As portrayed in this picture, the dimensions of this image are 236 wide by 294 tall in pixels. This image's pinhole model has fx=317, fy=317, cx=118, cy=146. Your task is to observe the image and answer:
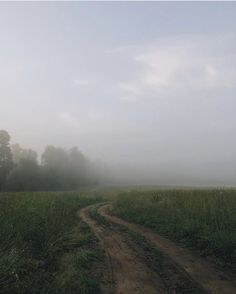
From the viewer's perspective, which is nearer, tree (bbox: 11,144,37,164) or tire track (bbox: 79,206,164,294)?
tire track (bbox: 79,206,164,294)

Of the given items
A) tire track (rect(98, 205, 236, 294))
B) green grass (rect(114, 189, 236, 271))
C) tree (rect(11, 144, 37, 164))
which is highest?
tree (rect(11, 144, 37, 164))

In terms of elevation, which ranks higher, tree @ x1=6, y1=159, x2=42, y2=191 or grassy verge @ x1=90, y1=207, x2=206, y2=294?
tree @ x1=6, y1=159, x2=42, y2=191

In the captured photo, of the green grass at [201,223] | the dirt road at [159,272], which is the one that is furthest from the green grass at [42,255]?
the green grass at [201,223]

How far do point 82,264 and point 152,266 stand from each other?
1.89m

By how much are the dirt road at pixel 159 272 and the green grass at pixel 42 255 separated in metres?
0.52

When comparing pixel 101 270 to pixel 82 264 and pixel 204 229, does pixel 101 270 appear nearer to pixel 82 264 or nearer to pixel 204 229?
pixel 82 264

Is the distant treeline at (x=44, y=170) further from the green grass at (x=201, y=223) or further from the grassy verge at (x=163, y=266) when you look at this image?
the grassy verge at (x=163, y=266)

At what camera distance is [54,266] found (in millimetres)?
8812

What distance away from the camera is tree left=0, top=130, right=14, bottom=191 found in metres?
69.9

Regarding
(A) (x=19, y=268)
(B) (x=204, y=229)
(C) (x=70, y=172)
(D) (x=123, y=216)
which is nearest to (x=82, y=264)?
(A) (x=19, y=268)

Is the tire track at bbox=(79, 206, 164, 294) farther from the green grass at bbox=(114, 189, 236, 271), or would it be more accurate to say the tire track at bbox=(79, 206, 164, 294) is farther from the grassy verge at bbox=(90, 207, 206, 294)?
the green grass at bbox=(114, 189, 236, 271)

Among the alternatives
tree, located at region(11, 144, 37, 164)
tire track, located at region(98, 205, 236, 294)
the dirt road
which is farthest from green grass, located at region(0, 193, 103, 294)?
tree, located at region(11, 144, 37, 164)

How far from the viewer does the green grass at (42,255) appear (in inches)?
281

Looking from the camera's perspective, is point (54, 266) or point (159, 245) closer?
point (54, 266)
